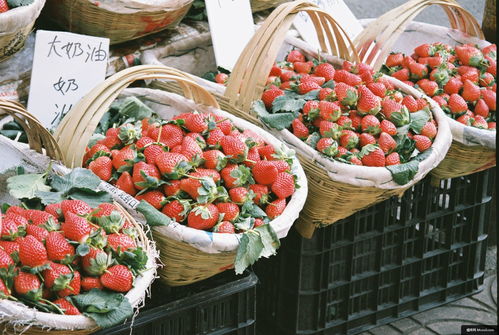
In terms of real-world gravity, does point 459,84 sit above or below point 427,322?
above

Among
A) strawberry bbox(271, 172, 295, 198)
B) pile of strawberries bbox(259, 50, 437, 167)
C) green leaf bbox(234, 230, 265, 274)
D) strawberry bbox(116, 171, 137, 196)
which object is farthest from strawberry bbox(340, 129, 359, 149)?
strawberry bbox(116, 171, 137, 196)

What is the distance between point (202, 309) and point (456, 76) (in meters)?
1.42

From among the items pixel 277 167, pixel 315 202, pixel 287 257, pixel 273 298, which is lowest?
pixel 273 298

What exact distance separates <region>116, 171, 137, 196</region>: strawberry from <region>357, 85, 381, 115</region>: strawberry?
2.55 feet

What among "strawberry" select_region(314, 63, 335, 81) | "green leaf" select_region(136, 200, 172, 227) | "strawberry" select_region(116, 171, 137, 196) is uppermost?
"strawberry" select_region(314, 63, 335, 81)

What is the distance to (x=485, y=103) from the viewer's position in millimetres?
2668

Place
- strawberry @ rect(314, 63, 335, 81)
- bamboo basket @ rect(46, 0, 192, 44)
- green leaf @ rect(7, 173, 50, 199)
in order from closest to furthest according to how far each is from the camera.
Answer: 1. green leaf @ rect(7, 173, 50, 199)
2. bamboo basket @ rect(46, 0, 192, 44)
3. strawberry @ rect(314, 63, 335, 81)

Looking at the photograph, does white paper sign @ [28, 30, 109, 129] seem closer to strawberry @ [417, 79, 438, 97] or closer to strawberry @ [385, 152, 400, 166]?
strawberry @ [385, 152, 400, 166]

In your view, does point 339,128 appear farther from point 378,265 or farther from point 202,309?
point 202,309

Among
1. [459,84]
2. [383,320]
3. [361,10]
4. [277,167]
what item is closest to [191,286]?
[277,167]

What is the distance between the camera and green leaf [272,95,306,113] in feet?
7.50

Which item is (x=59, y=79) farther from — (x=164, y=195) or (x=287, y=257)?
(x=287, y=257)

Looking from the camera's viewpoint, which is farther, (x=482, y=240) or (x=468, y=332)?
(x=482, y=240)

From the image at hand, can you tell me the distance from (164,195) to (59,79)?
63 cm
